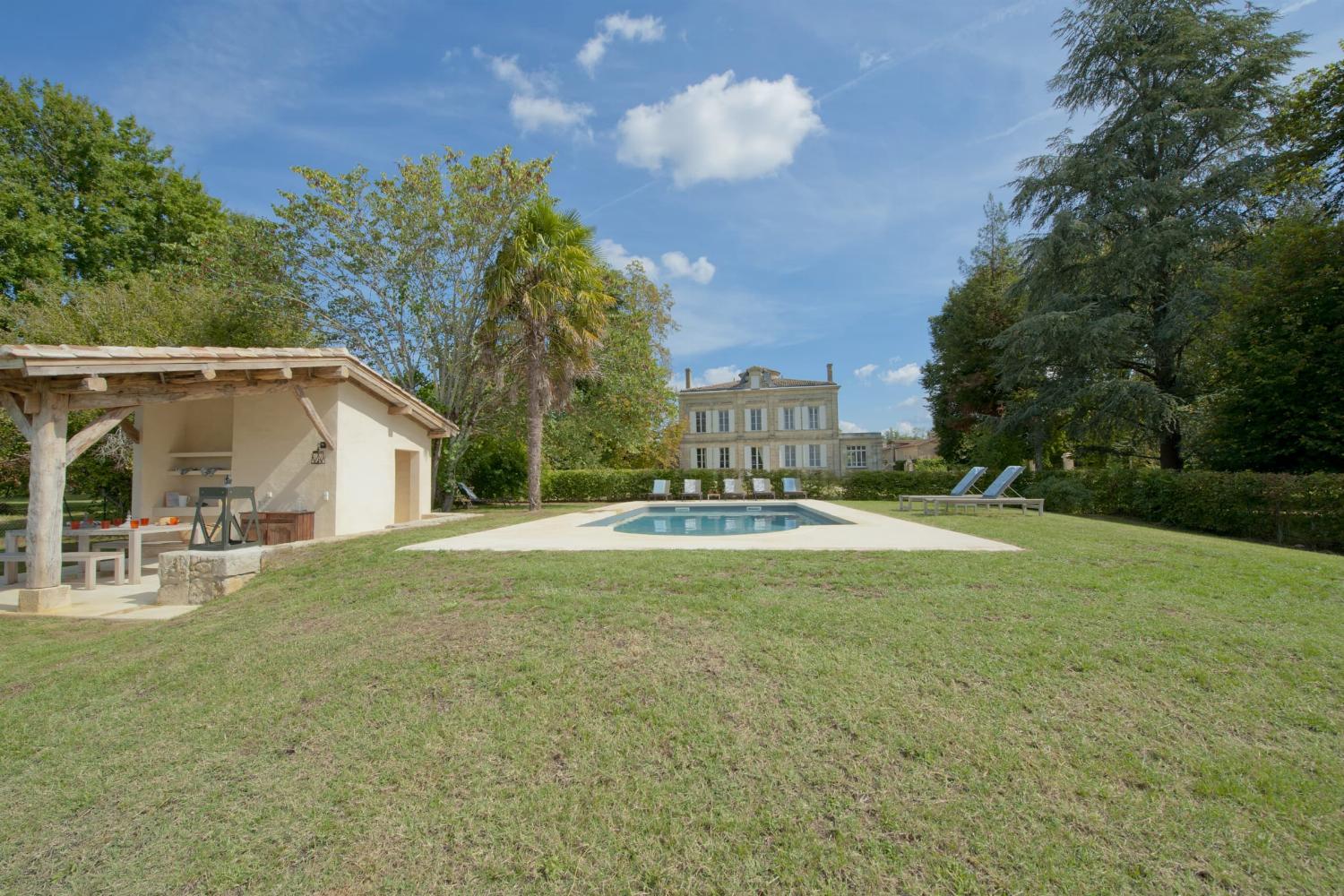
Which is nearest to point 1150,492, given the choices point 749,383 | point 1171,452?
point 1171,452

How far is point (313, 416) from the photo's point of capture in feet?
29.2

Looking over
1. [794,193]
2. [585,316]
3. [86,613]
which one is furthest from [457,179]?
[86,613]

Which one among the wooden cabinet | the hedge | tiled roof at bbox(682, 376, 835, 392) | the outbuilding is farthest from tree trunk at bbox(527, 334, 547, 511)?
tiled roof at bbox(682, 376, 835, 392)

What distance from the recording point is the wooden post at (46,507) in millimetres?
6125

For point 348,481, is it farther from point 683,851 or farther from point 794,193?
point 794,193

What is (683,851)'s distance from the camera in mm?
2359

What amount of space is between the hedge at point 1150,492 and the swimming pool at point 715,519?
4.67 meters

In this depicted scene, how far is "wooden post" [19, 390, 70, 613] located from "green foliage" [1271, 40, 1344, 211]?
2253 centimetres

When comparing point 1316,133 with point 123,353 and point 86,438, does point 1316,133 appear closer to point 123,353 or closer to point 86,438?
point 123,353

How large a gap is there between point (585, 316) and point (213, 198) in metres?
21.8

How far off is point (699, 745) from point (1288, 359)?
15097mm

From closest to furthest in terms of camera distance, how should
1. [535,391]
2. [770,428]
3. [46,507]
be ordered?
[46,507] → [535,391] → [770,428]

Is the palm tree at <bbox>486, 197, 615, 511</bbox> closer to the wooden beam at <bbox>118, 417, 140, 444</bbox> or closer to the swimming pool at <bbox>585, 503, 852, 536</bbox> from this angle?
the swimming pool at <bbox>585, 503, 852, 536</bbox>

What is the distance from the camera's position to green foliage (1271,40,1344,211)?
12727 millimetres
